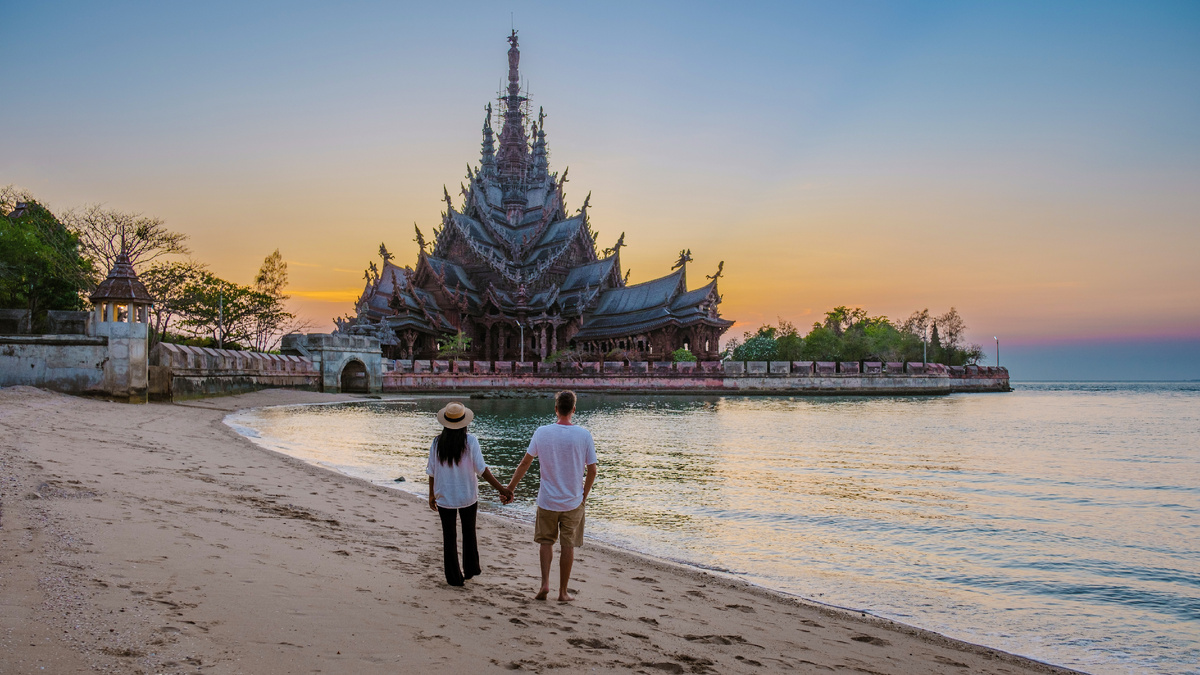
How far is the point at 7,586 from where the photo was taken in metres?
3.57

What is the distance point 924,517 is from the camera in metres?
10.5

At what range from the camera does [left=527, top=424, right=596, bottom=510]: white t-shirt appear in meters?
5.10

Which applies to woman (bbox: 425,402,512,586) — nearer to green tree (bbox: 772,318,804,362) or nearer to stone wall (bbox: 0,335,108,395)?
stone wall (bbox: 0,335,108,395)

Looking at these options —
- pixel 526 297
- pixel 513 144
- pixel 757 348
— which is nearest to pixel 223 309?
pixel 526 297

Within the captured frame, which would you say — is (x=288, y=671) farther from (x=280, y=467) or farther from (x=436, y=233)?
(x=436, y=233)

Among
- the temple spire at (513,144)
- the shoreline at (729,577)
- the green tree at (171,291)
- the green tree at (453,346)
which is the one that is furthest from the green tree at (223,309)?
the shoreline at (729,577)

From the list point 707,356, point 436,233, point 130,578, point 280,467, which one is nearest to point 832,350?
point 707,356

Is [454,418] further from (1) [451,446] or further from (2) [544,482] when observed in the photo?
(2) [544,482]

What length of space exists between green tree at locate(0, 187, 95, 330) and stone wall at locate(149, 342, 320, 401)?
9.47 m

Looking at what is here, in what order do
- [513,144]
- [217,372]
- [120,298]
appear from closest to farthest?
[120,298] < [217,372] < [513,144]

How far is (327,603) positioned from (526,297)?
193 ft

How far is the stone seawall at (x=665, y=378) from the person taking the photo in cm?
5044

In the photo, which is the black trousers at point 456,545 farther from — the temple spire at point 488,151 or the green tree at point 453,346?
the temple spire at point 488,151

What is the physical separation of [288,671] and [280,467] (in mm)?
8803
